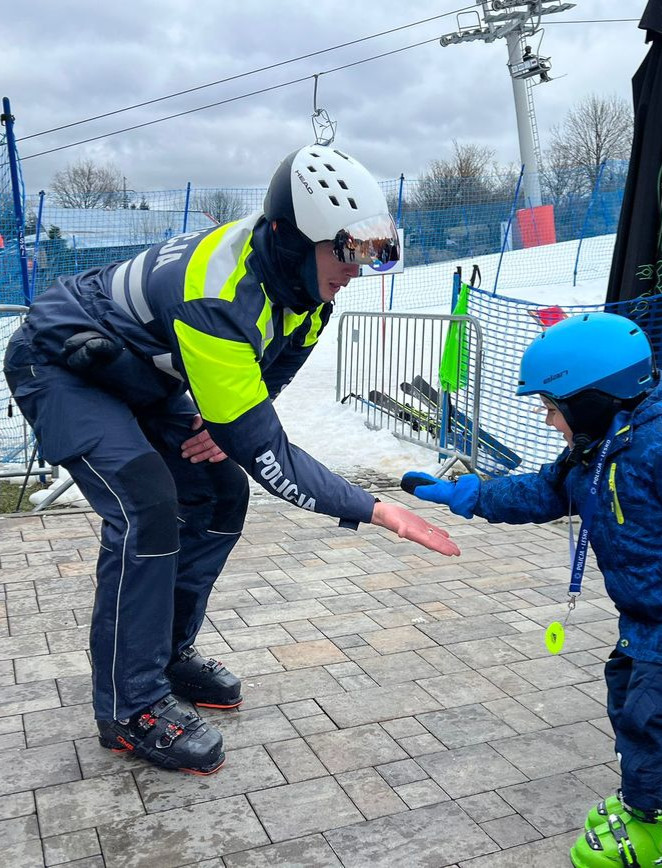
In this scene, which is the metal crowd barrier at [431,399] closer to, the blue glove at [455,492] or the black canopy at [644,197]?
the black canopy at [644,197]

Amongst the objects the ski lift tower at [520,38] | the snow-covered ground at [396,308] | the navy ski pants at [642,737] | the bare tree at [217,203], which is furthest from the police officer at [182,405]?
the ski lift tower at [520,38]

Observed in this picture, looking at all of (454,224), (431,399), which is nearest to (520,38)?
(454,224)

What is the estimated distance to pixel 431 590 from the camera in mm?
4777

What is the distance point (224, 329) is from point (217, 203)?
15174 mm

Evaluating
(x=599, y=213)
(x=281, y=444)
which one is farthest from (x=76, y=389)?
(x=599, y=213)

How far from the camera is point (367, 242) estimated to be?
2539 mm

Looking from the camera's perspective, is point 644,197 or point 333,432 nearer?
point 644,197

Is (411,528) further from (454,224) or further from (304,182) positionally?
(454,224)

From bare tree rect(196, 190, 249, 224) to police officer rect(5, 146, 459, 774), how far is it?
46.1ft

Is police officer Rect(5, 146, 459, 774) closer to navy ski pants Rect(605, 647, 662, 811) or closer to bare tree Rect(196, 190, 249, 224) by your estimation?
navy ski pants Rect(605, 647, 662, 811)

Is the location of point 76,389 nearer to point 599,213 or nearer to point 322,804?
point 322,804

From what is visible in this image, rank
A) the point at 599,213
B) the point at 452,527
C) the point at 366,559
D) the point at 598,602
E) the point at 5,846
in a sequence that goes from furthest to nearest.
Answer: the point at 599,213 → the point at 452,527 → the point at 366,559 → the point at 598,602 → the point at 5,846

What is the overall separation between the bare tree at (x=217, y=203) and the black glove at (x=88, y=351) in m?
14.3

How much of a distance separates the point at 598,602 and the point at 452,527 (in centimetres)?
163
